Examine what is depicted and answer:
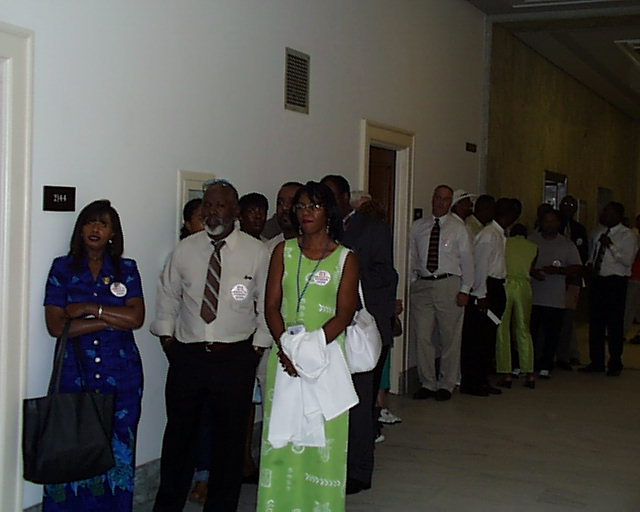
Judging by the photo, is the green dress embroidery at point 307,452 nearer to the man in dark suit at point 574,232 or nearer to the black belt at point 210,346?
the black belt at point 210,346

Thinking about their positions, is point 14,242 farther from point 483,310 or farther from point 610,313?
point 610,313

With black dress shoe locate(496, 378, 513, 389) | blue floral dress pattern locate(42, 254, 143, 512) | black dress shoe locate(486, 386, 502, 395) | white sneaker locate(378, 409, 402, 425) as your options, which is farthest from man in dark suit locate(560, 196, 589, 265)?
blue floral dress pattern locate(42, 254, 143, 512)

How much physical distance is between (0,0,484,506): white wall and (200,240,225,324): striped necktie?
487mm

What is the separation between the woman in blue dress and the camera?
3684mm

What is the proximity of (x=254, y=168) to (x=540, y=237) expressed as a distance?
4.22 meters

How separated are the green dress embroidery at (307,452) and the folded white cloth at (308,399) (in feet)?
0.25

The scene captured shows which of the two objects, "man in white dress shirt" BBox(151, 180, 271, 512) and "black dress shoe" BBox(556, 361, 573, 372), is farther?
"black dress shoe" BBox(556, 361, 573, 372)

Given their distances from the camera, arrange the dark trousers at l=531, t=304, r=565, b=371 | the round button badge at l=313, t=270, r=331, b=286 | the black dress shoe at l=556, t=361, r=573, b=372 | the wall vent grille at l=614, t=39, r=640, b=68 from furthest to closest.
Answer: the wall vent grille at l=614, t=39, r=640, b=68 < the black dress shoe at l=556, t=361, r=573, b=372 < the dark trousers at l=531, t=304, r=565, b=371 < the round button badge at l=313, t=270, r=331, b=286

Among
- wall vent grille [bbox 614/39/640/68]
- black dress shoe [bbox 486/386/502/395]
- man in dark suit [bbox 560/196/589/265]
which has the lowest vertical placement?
black dress shoe [bbox 486/386/502/395]

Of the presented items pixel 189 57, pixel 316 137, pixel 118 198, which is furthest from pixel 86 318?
pixel 316 137

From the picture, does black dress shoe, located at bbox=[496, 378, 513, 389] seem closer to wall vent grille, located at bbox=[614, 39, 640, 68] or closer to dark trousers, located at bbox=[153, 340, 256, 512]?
dark trousers, located at bbox=[153, 340, 256, 512]

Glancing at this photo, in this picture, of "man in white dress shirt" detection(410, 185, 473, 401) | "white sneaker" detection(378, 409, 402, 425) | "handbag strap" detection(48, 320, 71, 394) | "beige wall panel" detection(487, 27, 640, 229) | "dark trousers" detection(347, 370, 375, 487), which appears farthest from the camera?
"beige wall panel" detection(487, 27, 640, 229)

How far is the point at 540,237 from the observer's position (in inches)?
338

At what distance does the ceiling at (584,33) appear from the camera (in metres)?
8.81
